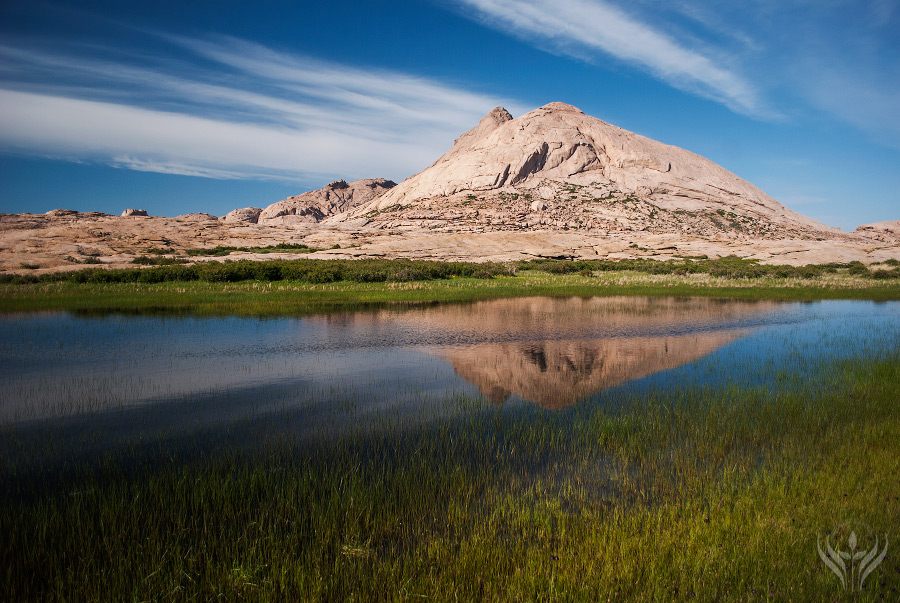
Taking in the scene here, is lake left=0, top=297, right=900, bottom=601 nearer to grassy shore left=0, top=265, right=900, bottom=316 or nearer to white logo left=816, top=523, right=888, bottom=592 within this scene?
white logo left=816, top=523, right=888, bottom=592

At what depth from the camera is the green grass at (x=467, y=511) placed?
515 centimetres

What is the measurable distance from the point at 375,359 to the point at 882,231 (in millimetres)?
210434

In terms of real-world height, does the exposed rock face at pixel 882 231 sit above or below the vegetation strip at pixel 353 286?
above

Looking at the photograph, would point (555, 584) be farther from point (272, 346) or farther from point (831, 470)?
point (272, 346)

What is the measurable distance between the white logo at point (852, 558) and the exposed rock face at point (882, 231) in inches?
7449

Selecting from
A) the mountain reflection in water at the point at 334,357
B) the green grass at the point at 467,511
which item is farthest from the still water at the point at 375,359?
the green grass at the point at 467,511

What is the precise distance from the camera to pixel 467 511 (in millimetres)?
6703

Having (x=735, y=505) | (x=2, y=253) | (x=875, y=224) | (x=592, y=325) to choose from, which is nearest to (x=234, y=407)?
(x=735, y=505)

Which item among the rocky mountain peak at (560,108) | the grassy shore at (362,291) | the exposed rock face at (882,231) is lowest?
the grassy shore at (362,291)

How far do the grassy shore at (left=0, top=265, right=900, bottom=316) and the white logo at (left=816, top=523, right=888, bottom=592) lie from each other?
26.7 meters

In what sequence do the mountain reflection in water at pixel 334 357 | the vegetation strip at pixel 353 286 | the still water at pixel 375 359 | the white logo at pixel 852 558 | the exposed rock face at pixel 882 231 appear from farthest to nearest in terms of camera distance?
the exposed rock face at pixel 882 231 → the vegetation strip at pixel 353 286 → the mountain reflection in water at pixel 334 357 → the still water at pixel 375 359 → the white logo at pixel 852 558

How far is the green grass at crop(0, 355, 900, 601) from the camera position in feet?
16.9

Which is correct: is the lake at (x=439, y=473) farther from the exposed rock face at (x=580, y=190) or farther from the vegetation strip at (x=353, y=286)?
the exposed rock face at (x=580, y=190)

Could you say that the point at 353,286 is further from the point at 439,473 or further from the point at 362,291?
the point at 439,473
